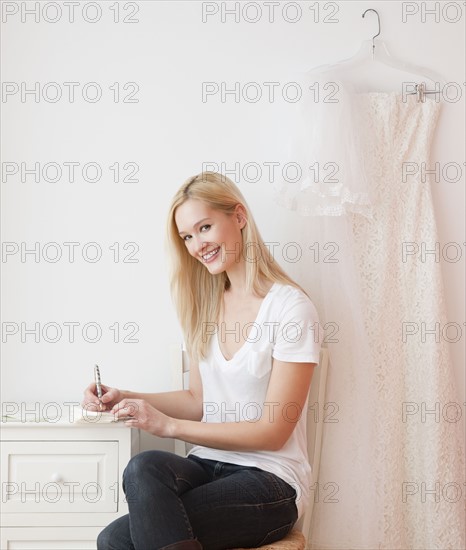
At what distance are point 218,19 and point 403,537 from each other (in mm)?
1574

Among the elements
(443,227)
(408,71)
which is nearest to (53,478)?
(443,227)

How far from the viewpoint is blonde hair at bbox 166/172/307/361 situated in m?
1.79

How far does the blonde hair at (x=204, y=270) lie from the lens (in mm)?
1793

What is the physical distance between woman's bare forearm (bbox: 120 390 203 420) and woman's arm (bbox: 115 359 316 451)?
0.19 m

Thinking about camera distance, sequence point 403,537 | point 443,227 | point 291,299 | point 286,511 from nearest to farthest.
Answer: point 286,511 < point 291,299 < point 403,537 < point 443,227

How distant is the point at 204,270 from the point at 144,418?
0.46m

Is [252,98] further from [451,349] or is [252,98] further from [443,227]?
[451,349]

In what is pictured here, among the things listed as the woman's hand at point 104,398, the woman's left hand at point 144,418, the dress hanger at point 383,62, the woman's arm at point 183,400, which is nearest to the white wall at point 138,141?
the dress hanger at point 383,62

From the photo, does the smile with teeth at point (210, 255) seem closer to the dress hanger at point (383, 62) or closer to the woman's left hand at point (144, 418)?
the woman's left hand at point (144, 418)

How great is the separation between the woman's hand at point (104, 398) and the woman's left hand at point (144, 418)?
8cm

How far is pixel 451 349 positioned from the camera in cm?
205

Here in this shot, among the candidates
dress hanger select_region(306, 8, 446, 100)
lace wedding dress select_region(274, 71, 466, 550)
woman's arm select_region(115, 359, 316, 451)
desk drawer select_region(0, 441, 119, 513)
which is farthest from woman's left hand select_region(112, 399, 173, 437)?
dress hanger select_region(306, 8, 446, 100)

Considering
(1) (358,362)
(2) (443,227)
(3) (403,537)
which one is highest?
(2) (443,227)

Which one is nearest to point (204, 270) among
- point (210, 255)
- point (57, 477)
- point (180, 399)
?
point (210, 255)
